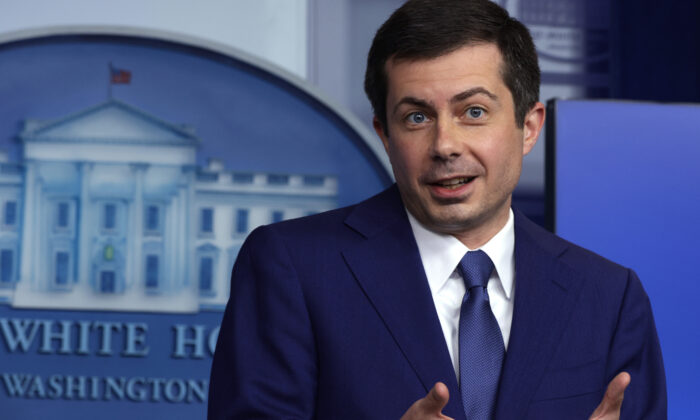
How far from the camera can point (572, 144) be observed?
71.2 inches

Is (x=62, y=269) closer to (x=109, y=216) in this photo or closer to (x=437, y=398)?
(x=109, y=216)

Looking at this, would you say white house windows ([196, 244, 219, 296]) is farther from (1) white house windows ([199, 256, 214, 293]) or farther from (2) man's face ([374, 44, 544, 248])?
(2) man's face ([374, 44, 544, 248])

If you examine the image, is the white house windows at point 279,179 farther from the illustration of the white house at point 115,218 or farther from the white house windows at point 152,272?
the white house windows at point 152,272

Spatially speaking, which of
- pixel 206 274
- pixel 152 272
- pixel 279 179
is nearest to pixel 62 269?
pixel 152 272

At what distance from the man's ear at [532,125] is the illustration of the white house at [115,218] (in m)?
0.88

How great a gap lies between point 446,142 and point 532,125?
0.78 feet

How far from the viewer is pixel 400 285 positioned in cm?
111

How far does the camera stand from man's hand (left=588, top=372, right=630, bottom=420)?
0.98 m

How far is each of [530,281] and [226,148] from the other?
106cm

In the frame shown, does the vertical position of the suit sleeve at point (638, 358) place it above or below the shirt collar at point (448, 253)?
below

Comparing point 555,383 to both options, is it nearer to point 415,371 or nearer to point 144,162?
point 415,371

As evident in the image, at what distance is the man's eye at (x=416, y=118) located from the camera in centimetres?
111

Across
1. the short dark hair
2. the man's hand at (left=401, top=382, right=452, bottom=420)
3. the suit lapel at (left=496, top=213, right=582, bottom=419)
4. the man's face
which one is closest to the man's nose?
the man's face

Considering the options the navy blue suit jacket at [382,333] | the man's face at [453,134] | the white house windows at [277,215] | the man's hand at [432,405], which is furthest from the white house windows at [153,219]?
the man's hand at [432,405]
